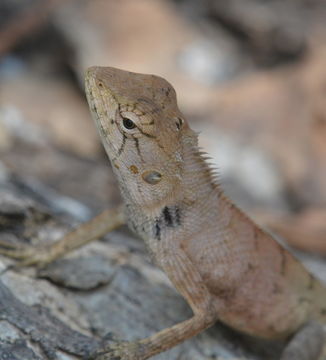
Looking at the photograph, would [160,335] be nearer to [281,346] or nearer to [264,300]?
[264,300]

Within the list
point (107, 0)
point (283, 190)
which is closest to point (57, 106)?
point (107, 0)

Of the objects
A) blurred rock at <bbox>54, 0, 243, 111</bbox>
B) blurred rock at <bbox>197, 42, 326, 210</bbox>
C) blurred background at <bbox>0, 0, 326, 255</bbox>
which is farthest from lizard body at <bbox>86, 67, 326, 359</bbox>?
blurred rock at <bbox>54, 0, 243, 111</bbox>

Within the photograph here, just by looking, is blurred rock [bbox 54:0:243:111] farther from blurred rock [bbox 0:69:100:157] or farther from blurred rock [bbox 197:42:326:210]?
blurred rock [bbox 0:69:100:157]

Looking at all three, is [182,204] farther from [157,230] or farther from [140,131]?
[140,131]

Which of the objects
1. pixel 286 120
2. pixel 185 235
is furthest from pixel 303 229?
pixel 185 235

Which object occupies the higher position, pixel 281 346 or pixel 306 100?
pixel 306 100

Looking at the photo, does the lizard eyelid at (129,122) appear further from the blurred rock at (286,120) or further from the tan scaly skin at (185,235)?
the blurred rock at (286,120)

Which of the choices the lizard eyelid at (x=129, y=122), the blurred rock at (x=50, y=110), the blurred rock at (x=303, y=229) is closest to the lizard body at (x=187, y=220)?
the lizard eyelid at (x=129, y=122)
